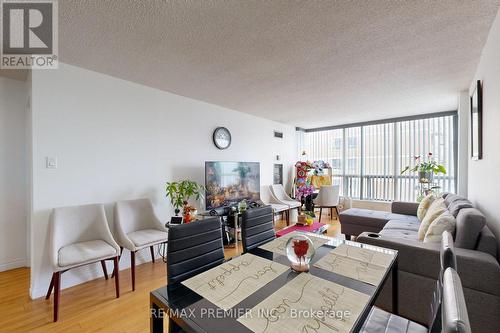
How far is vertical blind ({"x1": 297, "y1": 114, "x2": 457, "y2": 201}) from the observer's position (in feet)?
15.0

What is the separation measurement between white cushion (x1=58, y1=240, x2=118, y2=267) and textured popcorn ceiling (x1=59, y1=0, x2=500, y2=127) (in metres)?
1.86

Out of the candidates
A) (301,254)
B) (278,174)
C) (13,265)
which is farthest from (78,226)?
(278,174)

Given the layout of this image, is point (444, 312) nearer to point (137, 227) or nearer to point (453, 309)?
point (453, 309)

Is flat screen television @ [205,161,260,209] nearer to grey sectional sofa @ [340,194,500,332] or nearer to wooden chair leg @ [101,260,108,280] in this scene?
wooden chair leg @ [101,260,108,280]

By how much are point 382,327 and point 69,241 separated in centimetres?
274

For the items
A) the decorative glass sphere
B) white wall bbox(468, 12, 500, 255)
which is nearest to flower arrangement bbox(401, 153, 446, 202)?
white wall bbox(468, 12, 500, 255)

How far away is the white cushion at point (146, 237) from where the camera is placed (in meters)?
2.39

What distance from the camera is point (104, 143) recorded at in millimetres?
2660

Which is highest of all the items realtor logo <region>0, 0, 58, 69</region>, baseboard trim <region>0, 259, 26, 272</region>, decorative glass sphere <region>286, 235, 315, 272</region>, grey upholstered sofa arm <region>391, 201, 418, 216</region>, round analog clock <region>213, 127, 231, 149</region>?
realtor logo <region>0, 0, 58, 69</region>

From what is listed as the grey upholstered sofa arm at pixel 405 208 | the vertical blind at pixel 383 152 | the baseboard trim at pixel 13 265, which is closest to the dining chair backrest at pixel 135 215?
the baseboard trim at pixel 13 265

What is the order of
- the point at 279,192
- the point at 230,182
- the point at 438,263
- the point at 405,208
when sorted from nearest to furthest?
the point at 438,263, the point at 405,208, the point at 230,182, the point at 279,192

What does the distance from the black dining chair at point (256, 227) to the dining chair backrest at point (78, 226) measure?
4.76 ft

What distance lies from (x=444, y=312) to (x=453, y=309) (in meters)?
0.07

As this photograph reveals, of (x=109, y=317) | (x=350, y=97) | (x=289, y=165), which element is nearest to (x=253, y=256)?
(x=109, y=317)
